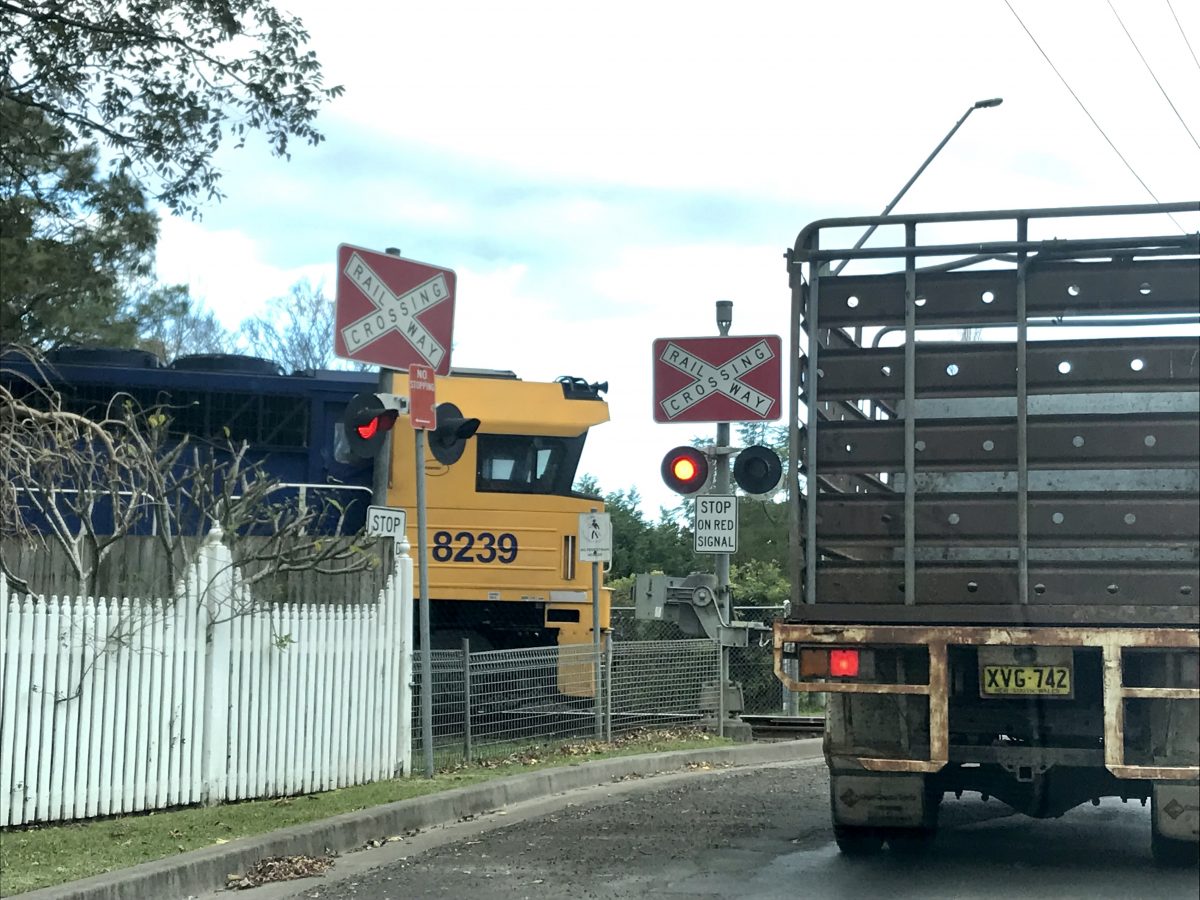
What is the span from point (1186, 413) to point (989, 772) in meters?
2.47

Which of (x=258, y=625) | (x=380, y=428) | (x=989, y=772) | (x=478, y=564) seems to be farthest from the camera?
(x=478, y=564)

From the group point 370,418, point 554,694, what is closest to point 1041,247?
point 370,418

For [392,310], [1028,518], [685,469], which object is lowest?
[1028,518]

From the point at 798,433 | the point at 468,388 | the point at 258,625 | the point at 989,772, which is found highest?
the point at 468,388

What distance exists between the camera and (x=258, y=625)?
32.4 feet

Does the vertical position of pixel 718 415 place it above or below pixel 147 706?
above

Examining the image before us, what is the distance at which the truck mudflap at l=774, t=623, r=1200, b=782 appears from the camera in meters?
7.07

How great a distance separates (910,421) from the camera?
25.3ft

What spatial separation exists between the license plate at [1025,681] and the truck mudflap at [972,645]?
16cm

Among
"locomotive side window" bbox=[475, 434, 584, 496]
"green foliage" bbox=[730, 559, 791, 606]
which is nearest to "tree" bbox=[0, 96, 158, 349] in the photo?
"locomotive side window" bbox=[475, 434, 584, 496]

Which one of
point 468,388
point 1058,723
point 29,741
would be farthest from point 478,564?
point 1058,723

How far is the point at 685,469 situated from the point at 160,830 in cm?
670

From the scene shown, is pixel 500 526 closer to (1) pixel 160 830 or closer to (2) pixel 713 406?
(2) pixel 713 406

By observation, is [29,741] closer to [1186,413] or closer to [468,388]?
[1186,413]
